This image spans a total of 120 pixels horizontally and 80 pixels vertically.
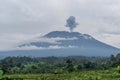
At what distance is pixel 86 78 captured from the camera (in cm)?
7825

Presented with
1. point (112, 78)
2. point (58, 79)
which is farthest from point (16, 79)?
point (112, 78)

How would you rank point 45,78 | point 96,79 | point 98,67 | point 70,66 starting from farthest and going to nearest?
point 98,67
point 70,66
point 45,78
point 96,79

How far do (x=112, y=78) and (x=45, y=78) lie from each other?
15.3m

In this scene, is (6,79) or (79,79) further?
(6,79)

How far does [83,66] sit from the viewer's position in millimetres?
116312

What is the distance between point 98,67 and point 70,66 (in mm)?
12401

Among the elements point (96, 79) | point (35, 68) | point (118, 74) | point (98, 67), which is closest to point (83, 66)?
point (98, 67)

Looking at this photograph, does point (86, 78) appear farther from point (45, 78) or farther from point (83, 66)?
point (83, 66)

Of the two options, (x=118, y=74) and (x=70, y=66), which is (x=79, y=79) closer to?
(x=118, y=74)

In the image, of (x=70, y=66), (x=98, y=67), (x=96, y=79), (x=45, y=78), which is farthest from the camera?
(x=98, y=67)

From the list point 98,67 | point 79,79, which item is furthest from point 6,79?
point 98,67

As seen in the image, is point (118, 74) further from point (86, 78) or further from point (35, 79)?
point (35, 79)

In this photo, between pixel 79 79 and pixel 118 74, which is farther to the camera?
pixel 118 74

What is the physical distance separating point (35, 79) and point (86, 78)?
491 inches
